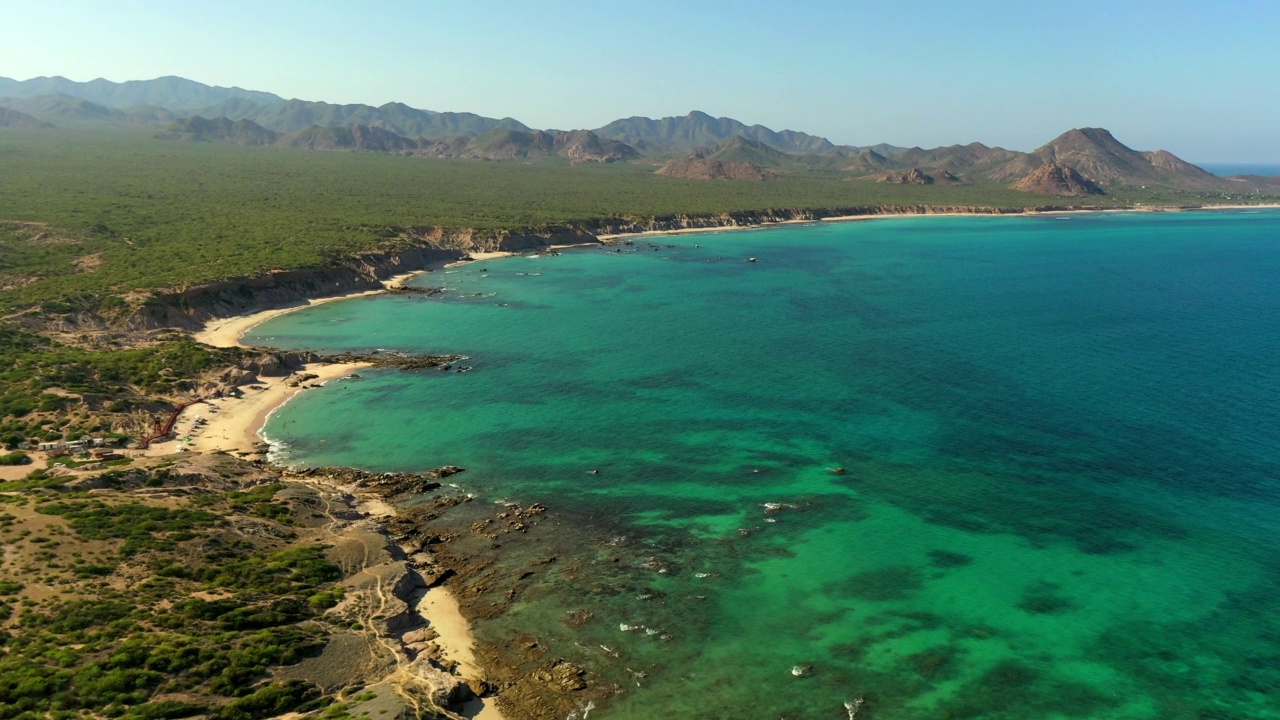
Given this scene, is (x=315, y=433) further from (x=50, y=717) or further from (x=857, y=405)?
(x=857, y=405)

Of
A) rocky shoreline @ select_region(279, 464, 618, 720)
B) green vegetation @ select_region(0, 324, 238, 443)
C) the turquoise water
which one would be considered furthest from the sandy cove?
green vegetation @ select_region(0, 324, 238, 443)

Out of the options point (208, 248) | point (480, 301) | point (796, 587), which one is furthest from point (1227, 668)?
point (208, 248)

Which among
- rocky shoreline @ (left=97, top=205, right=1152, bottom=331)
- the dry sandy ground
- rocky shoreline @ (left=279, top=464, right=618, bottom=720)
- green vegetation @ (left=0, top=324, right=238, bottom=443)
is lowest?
rocky shoreline @ (left=279, top=464, right=618, bottom=720)

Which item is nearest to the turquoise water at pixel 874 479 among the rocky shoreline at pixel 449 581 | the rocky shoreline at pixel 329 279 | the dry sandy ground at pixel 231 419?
the rocky shoreline at pixel 449 581

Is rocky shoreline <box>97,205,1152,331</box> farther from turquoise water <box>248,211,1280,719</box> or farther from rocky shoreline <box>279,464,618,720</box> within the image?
rocky shoreline <box>279,464,618,720</box>

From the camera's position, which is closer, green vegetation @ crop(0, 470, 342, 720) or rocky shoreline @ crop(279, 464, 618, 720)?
green vegetation @ crop(0, 470, 342, 720)

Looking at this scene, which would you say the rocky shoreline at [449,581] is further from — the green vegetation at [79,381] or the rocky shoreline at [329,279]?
the rocky shoreline at [329,279]
